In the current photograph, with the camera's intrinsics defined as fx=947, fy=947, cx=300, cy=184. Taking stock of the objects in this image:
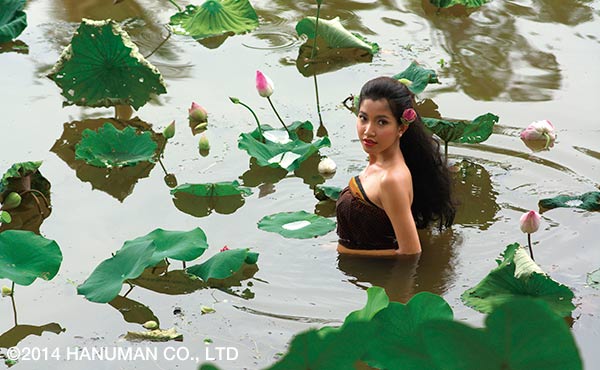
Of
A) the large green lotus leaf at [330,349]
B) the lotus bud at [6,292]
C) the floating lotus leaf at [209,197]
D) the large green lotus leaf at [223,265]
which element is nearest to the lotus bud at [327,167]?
the floating lotus leaf at [209,197]

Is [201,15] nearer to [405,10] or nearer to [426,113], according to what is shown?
[405,10]

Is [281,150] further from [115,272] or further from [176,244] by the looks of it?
[115,272]

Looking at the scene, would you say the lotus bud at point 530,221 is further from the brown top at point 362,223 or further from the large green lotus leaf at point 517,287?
the brown top at point 362,223

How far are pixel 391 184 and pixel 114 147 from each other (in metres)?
1.14

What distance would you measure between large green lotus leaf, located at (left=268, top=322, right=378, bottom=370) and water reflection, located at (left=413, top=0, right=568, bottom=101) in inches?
132

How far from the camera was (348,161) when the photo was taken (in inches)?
132

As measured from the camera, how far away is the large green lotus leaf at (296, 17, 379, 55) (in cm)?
414

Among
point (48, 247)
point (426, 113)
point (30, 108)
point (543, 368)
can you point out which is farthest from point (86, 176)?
point (543, 368)

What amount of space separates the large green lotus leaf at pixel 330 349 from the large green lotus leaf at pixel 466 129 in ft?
8.39

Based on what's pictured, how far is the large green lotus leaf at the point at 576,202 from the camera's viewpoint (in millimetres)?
3014

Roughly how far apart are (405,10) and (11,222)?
7.99 ft

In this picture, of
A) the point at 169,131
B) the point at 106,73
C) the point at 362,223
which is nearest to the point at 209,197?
the point at 169,131

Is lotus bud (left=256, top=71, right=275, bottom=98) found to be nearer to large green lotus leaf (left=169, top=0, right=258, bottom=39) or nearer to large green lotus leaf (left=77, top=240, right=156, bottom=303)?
large green lotus leaf (left=77, top=240, right=156, bottom=303)

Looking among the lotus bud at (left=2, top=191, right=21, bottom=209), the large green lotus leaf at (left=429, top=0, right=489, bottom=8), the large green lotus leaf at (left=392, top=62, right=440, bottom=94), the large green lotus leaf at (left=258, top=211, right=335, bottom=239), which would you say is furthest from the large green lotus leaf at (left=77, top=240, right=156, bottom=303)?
the large green lotus leaf at (left=429, top=0, right=489, bottom=8)
